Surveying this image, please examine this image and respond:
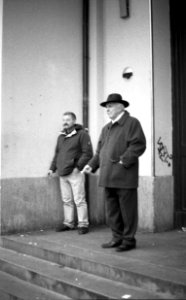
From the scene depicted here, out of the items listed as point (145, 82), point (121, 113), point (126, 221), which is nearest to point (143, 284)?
point (126, 221)

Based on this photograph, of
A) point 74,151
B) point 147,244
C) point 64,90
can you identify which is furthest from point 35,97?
point 147,244

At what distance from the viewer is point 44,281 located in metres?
4.61

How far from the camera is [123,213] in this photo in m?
5.05

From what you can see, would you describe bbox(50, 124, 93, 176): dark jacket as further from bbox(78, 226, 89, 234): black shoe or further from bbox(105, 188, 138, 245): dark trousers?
bbox(105, 188, 138, 245): dark trousers

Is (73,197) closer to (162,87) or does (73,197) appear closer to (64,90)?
(64,90)

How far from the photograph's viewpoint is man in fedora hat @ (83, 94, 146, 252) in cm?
498

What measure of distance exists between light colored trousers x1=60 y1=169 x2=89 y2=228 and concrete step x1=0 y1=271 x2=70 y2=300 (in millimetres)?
1690

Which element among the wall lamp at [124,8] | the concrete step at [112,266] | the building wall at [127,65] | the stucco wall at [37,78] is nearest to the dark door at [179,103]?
the building wall at [127,65]

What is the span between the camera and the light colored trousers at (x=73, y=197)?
645 cm

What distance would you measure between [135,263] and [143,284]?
0.45 m

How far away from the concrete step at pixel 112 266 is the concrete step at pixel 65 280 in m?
0.06

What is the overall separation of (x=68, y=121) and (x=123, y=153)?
1.70m

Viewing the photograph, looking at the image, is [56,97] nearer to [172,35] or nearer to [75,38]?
[75,38]

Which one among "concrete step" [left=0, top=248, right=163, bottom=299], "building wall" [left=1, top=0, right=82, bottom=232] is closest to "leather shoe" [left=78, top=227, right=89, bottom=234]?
"building wall" [left=1, top=0, right=82, bottom=232]
